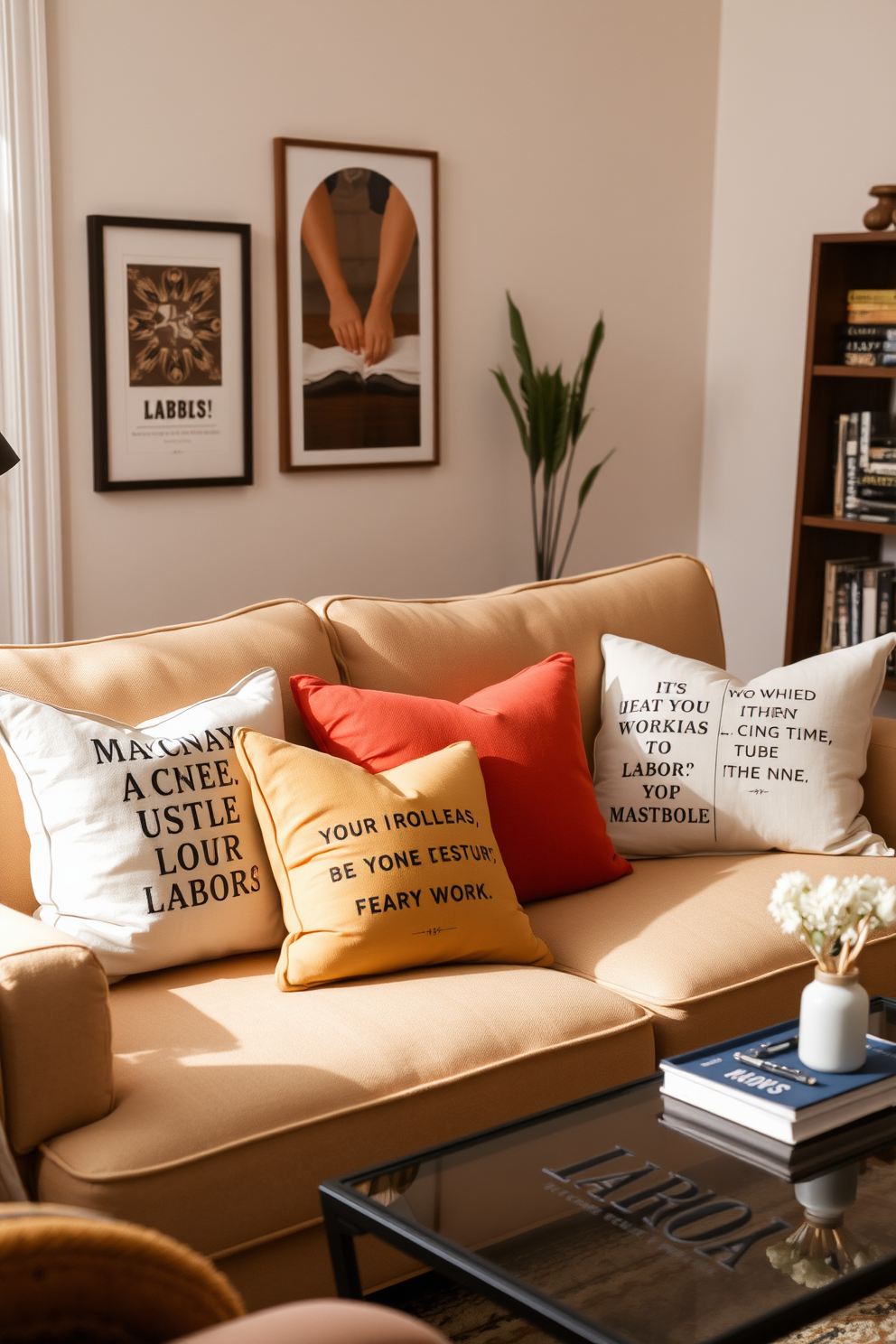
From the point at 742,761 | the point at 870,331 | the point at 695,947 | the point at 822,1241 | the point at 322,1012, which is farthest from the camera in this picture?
the point at 870,331

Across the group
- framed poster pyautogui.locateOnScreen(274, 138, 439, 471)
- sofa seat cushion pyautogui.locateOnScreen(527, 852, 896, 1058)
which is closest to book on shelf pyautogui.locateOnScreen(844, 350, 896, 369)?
framed poster pyautogui.locateOnScreen(274, 138, 439, 471)

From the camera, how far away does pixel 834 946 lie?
163 centimetres

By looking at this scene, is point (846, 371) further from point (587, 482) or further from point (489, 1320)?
point (489, 1320)

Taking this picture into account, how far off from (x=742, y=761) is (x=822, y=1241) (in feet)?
4.00

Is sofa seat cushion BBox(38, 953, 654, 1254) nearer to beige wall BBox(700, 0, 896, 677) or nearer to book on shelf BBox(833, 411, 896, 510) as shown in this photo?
book on shelf BBox(833, 411, 896, 510)

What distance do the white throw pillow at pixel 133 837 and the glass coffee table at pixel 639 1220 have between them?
580 mm

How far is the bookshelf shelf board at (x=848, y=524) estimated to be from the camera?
381 cm

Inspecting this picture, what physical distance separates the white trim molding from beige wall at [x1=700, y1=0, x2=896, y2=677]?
7.12 ft

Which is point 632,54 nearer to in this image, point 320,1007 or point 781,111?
point 781,111

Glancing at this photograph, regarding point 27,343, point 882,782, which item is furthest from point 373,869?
point 27,343

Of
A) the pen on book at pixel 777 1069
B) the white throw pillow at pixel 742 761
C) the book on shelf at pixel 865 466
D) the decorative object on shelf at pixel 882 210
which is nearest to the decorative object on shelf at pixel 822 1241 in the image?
the pen on book at pixel 777 1069

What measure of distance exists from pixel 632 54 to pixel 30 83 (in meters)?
1.87

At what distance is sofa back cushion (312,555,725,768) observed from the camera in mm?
2432

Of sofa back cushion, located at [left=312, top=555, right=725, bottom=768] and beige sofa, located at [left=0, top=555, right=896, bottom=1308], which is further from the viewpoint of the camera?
sofa back cushion, located at [left=312, top=555, right=725, bottom=768]
